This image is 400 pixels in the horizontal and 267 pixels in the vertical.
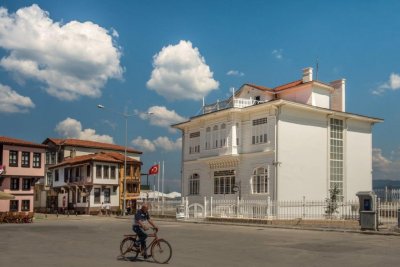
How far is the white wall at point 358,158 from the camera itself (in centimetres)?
4134

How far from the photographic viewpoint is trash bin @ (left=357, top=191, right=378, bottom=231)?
2485cm

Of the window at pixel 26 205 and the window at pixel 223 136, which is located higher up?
the window at pixel 223 136

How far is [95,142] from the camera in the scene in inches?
3002

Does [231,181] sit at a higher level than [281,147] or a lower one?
lower

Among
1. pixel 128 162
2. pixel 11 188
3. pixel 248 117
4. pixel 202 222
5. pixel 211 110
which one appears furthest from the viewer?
pixel 128 162

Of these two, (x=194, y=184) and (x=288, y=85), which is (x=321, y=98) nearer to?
(x=288, y=85)

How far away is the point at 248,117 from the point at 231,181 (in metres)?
5.59

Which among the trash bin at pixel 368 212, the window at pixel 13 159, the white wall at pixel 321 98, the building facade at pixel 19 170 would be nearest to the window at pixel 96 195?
the building facade at pixel 19 170

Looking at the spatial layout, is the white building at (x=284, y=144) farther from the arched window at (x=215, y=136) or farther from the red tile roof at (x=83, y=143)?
the red tile roof at (x=83, y=143)

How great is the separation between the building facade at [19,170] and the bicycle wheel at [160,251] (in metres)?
39.1

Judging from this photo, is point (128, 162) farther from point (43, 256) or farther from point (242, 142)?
point (43, 256)

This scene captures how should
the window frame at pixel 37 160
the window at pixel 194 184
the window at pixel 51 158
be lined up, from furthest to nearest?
the window at pixel 51 158 < the window frame at pixel 37 160 < the window at pixel 194 184

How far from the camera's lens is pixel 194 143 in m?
46.6

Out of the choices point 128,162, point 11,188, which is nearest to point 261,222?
point 11,188
